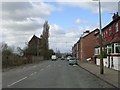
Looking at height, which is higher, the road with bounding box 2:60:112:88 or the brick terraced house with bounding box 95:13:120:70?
the brick terraced house with bounding box 95:13:120:70

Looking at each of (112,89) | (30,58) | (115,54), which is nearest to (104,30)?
(115,54)

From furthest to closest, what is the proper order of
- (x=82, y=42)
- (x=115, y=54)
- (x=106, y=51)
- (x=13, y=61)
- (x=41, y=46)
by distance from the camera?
(x=41, y=46) < (x=82, y=42) < (x=13, y=61) < (x=106, y=51) < (x=115, y=54)

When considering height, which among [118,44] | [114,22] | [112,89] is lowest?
[112,89]

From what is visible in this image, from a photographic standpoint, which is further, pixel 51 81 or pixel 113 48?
pixel 113 48

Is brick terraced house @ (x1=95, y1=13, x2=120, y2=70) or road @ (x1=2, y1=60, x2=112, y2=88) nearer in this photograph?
road @ (x1=2, y1=60, x2=112, y2=88)

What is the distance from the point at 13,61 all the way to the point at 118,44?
23236mm

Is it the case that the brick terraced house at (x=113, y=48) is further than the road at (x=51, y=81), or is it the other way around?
the brick terraced house at (x=113, y=48)

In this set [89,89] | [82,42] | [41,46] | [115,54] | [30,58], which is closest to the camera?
[89,89]

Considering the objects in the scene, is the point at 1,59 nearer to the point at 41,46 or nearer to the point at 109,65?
the point at 109,65

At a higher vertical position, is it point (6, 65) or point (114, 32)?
point (114, 32)

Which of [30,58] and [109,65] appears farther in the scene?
[30,58]

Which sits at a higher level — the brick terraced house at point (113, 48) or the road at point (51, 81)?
the brick terraced house at point (113, 48)

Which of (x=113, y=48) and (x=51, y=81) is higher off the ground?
(x=113, y=48)

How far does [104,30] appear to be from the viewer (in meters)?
57.3
